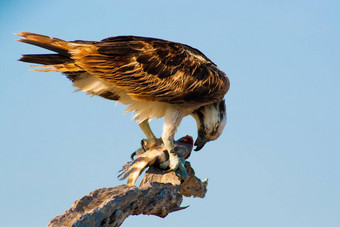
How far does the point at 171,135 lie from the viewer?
26.3 ft

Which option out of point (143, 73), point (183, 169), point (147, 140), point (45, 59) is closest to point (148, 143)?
point (147, 140)

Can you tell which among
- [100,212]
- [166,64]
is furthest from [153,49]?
[100,212]

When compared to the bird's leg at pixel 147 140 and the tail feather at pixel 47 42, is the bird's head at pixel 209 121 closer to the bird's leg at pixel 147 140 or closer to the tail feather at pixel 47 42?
the bird's leg at pixel 147 140

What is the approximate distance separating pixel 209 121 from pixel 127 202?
2682mm

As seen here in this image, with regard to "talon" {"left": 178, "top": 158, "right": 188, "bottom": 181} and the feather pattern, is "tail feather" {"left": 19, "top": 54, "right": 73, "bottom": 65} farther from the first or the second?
"talon" {"left": 178, "top": 158, "right": 188, "bottom": 181}

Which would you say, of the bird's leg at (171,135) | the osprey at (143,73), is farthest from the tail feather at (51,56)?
the bird's leg at (171,135)

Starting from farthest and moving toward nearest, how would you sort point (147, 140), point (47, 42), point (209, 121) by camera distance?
point (209, 121), point (147, 140), point (47, 42)

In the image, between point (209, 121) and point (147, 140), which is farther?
point (209, 121)

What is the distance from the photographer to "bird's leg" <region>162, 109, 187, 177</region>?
8.02 metres

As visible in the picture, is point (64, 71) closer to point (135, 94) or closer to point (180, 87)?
point (135, 94)

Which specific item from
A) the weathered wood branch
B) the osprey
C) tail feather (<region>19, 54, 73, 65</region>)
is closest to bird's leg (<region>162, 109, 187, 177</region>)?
the osprey

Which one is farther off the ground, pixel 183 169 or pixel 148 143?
pixel 148 143

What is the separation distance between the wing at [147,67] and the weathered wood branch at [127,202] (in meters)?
0.97

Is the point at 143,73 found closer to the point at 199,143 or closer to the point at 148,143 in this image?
the point at 148,143
